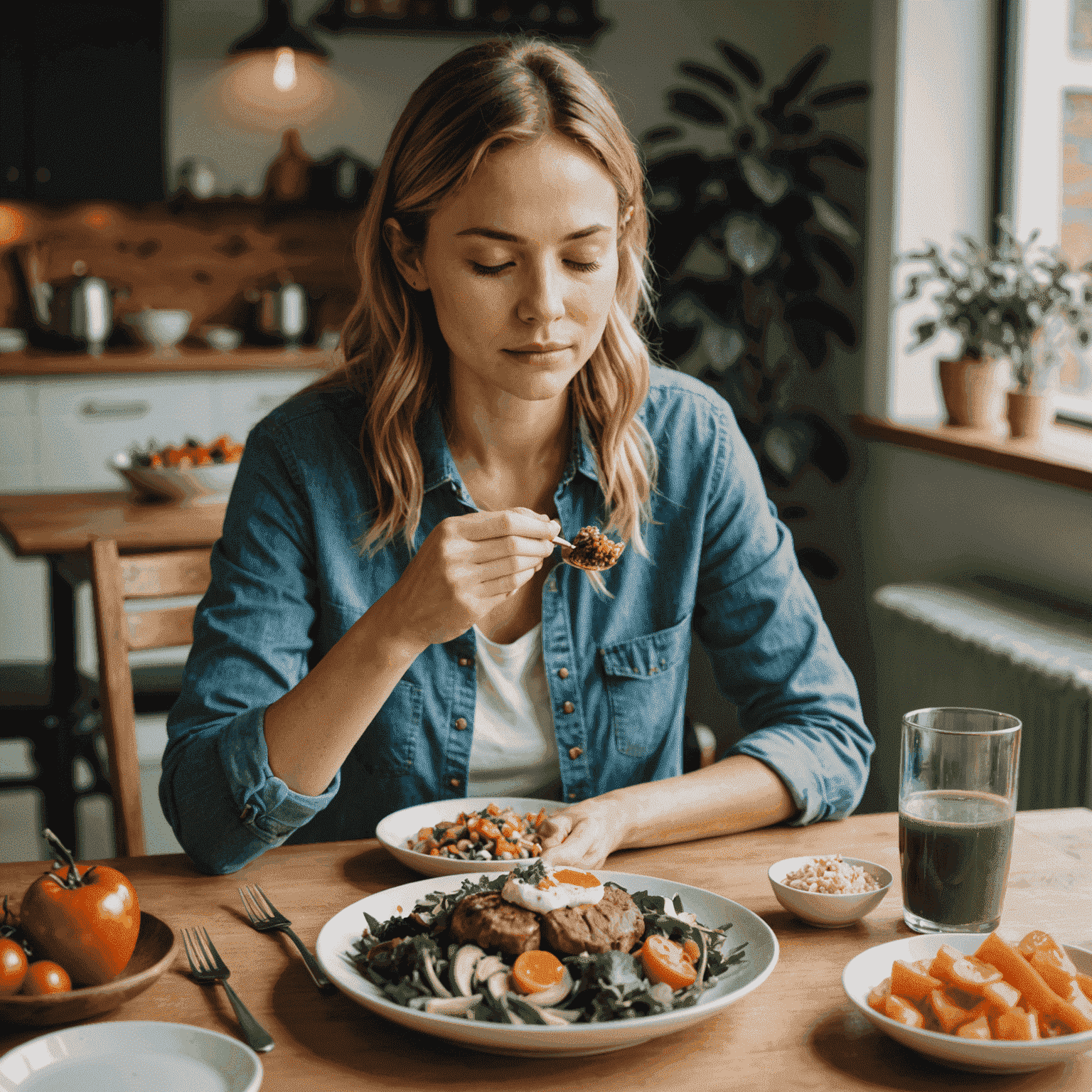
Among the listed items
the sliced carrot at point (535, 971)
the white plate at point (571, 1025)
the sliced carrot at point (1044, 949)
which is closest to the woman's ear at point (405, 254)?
the white plate at point (571, 1025)

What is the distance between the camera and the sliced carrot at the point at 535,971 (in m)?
0.84

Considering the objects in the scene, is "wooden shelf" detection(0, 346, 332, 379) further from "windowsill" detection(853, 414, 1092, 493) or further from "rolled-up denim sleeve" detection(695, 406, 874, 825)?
"rolled-up denim sleeve" detection(695, 406, 874, 825)

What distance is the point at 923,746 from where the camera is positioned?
1.01 m

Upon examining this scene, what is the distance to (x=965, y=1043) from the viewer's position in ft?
2.56

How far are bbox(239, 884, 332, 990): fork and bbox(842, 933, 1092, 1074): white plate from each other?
0.36 metres

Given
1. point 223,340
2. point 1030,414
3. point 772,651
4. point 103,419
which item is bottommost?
point 772,651

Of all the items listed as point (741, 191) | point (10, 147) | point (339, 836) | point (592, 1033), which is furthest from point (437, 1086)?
point (10, 147)

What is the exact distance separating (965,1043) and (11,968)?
1.99ft

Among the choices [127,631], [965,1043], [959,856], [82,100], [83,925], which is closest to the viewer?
[965,1043]

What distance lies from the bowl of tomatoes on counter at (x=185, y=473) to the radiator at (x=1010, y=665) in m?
1.45

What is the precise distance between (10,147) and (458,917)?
409 centimetres

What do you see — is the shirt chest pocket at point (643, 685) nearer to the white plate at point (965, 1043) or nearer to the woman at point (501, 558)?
the woman at point (501, 558)

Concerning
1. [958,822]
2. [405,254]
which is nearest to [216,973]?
[958,822]

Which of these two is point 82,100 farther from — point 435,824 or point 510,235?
point 435,824
